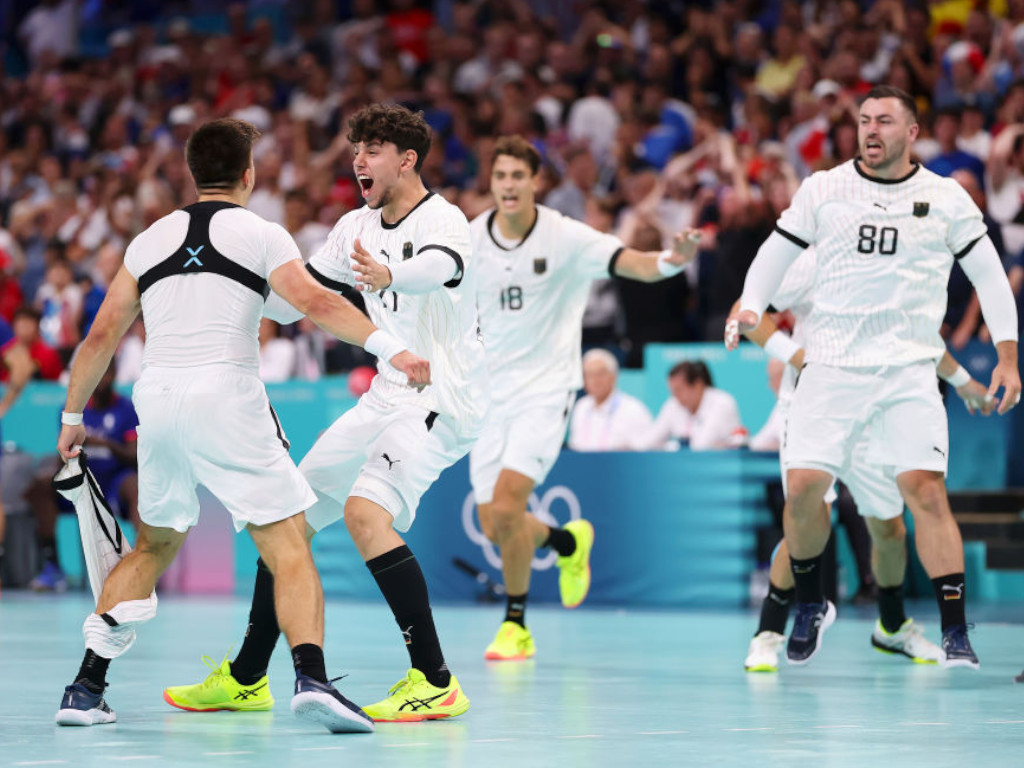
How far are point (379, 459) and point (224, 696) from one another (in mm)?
1183

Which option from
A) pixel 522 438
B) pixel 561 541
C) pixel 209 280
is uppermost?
pixel 209 280

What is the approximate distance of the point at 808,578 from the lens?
8.69 metres

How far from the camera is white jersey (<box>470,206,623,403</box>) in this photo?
975 centimetres

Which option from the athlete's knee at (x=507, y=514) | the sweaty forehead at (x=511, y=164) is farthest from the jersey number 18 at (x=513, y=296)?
the athlete's knee at (x=507, y=514)

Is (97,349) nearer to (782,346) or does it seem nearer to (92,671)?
(92,671)

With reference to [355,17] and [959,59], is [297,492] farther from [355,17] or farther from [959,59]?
[355,17]

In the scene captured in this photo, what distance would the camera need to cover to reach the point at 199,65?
24062 mm

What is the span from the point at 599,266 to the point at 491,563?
440cm

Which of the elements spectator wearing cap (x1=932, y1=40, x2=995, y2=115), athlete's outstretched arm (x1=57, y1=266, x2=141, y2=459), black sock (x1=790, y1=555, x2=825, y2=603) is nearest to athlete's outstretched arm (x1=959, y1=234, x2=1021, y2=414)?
black sock (x1=790, y1=555, x2=825, y2=603)

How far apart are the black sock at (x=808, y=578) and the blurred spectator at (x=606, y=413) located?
16.0 feet

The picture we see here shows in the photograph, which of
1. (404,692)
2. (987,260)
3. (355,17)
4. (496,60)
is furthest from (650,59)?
(404,692)

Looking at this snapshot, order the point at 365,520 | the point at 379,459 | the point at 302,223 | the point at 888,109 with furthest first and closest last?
the point at 302,223 < the point at 888,109 < the point at 379,459 < the point at 365,520

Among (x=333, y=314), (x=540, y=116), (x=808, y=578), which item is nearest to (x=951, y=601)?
(x=808, y=578)

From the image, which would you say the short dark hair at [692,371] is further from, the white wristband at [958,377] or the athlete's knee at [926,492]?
the athlete's knee at [926,492]
